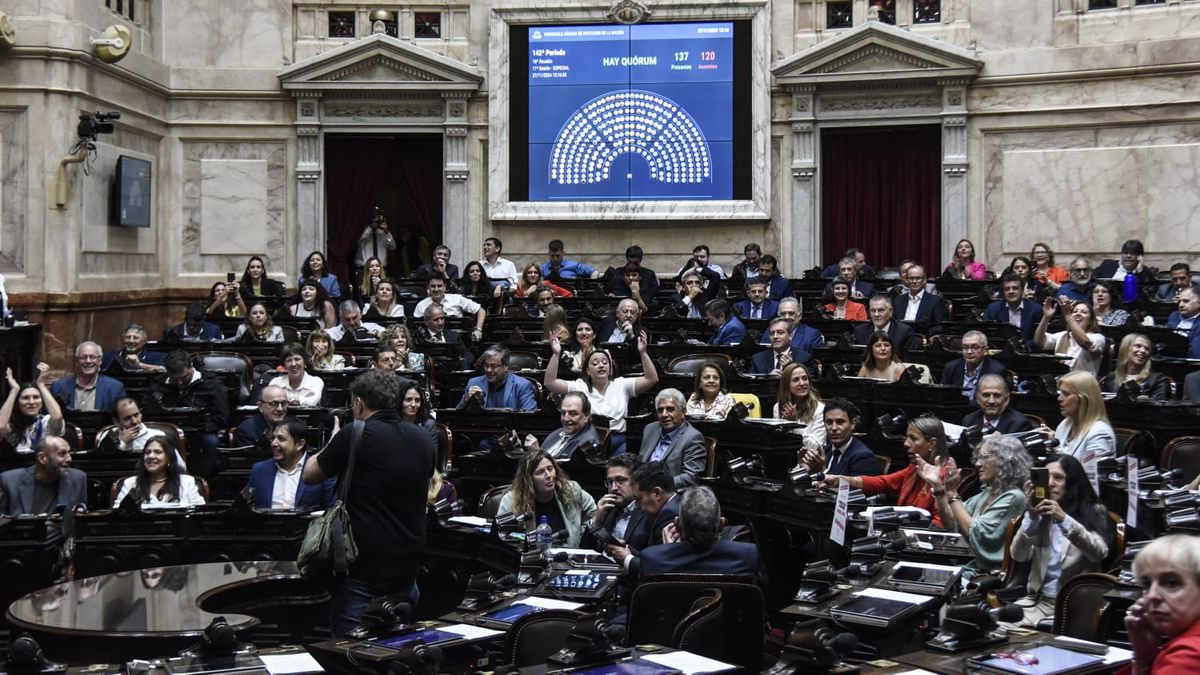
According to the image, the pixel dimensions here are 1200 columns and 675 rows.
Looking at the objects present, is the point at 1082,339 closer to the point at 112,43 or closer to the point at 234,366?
the point at 234,366

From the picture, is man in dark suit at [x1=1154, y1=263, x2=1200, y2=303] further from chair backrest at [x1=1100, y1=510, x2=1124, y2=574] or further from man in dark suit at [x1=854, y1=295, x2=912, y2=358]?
chair backrest at [x1=1100, y1=510, x2=1124, y2=574]

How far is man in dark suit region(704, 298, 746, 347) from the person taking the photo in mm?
11609

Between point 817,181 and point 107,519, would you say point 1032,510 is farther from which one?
point 817,181

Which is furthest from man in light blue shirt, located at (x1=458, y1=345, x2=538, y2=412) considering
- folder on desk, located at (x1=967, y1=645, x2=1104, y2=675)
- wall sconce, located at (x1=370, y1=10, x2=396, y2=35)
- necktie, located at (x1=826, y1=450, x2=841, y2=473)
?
wall sconce, located at (x1=370, y1=10, x2=396, y2=35)

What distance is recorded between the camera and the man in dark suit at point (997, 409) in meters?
8.05

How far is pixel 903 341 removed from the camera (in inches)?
437

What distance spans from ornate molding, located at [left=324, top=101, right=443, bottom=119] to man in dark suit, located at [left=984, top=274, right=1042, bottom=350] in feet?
25.4

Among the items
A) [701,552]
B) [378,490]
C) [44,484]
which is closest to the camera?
[701,552]

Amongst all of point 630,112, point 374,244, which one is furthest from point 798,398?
point 374,244

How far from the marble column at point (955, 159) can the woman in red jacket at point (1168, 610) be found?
13.2 meters

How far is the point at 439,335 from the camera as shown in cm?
1223

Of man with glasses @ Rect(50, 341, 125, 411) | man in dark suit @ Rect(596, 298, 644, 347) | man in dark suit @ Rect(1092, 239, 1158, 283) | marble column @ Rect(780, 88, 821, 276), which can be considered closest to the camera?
man with glasses @ Rect(50, 341, 125, 411)

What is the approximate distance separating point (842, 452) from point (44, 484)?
4.34 meters

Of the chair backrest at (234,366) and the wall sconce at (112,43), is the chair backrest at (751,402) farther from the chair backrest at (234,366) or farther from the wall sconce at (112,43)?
the wall sconce at (112,43)
